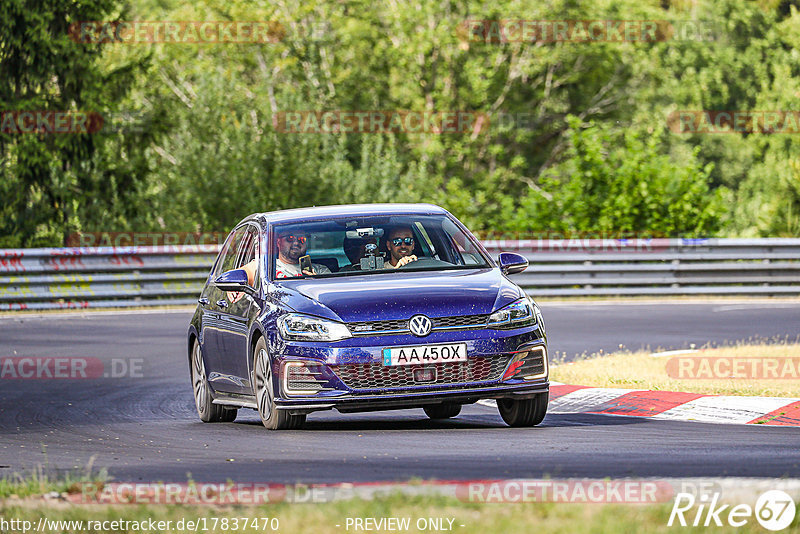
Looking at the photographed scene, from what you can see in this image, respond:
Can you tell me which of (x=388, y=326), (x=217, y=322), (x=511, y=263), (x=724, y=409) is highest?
(x=511, y=263)

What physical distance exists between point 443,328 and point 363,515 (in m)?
3.91

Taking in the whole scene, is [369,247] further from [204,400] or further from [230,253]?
[204,400]

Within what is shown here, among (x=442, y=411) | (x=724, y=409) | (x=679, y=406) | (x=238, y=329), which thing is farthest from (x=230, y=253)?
(x=724, y=409)

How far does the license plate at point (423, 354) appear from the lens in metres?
9.54

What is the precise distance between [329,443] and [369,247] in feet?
6.39

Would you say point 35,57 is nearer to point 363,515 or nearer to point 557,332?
point 557,332

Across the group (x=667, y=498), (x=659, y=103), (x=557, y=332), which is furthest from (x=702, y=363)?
(x=659, y=103)

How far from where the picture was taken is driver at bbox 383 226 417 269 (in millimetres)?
10742

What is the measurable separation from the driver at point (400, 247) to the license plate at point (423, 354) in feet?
4.07

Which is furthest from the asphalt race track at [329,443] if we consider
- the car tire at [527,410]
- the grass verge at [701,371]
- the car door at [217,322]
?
the grass verge at [701,371]

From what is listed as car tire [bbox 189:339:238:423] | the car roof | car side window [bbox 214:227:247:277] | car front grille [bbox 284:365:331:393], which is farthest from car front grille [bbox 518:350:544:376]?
car side window [bbox 214:227:247:277]

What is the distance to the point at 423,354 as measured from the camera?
9.55 meters

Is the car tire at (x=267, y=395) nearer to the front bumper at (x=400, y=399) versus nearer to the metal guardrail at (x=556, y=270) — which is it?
the front bumper at (x=400, y=399)

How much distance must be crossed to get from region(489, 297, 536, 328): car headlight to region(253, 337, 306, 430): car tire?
4.92ft
